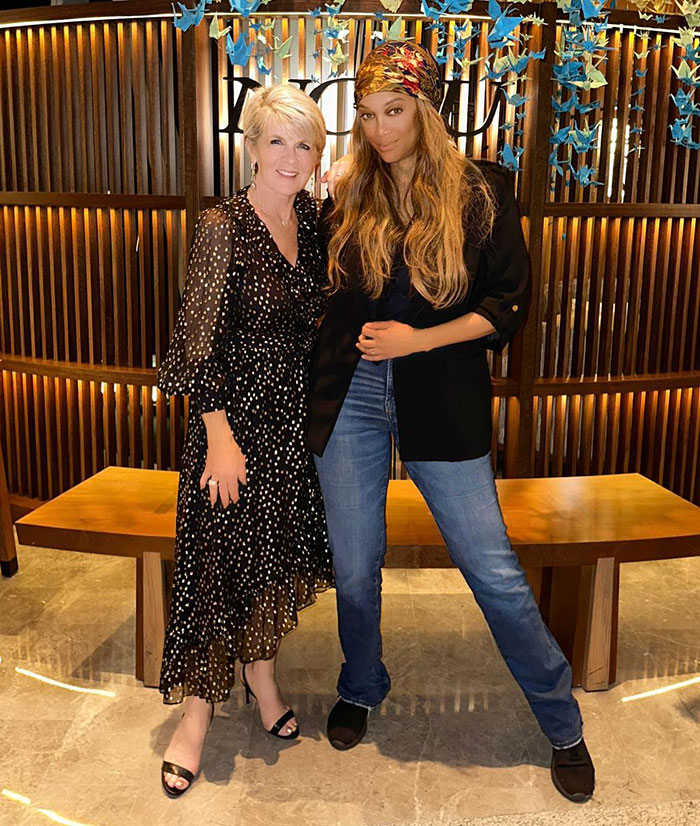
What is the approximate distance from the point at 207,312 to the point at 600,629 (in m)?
1.57

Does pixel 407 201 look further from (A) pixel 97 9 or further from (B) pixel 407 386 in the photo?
(A) pixel 97 9

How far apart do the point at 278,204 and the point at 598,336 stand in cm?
207

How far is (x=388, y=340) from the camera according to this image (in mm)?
2168

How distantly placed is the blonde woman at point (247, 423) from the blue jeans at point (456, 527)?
0.14 metres

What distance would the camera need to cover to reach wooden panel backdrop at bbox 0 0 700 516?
3641mm

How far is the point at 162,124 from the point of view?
12.2 ft

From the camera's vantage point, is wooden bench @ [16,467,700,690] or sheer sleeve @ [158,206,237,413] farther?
wooden bench @ [16,467,700,690]

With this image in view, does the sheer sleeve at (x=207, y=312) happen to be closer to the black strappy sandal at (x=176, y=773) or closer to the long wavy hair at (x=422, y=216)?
the long wavy hair at (x=422, y=216)

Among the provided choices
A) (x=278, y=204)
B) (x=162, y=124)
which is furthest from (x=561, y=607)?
(x=162, y=124)

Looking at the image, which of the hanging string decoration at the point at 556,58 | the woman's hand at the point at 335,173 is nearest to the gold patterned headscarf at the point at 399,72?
the woman's hand at the point at 335,173

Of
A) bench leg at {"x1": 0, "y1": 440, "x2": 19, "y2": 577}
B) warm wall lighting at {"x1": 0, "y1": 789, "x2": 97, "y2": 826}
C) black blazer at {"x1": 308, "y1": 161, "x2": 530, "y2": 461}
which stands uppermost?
black blazer at {"x1": 308, "y1": 161, "x2": 530, "y2": 461}

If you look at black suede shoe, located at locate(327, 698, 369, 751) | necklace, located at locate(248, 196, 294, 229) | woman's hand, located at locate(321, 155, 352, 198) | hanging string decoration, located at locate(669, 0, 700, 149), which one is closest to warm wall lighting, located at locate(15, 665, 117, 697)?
black suede shoe, located at locate(327, 698, 369, 751)

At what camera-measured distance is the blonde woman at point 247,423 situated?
217cm

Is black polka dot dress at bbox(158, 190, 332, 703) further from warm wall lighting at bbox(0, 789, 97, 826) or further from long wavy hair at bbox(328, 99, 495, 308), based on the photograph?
warm wall lighting at bbox(0, 789, 97, 826)
